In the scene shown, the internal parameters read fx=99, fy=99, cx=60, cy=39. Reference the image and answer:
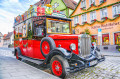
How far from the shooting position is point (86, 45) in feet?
13.5

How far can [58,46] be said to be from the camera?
4207 millimetres

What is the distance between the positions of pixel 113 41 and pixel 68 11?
36.5 feet

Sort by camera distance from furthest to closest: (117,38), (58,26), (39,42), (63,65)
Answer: (117,38) < (58,26) < (39,42) < (63,65)

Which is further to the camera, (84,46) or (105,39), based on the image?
(105,39)

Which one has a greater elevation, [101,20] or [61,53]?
[101,20]

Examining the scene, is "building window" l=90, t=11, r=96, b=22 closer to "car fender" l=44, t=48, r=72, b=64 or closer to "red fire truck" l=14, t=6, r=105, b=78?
"red fire truck" l=14, t=6, r=105, b=78

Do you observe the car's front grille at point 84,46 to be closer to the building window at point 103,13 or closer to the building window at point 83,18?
the building window at point 103,13

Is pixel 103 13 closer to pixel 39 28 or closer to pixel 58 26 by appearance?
pixel 58 26

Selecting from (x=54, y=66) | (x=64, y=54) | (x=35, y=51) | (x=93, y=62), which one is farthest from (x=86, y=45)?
(x=35, y=51)

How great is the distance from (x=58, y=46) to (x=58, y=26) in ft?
4.32

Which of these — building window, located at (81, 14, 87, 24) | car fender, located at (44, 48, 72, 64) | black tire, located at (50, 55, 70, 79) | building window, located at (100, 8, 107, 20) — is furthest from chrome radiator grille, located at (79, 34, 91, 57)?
building window, located at (81, 14, 87, 24)

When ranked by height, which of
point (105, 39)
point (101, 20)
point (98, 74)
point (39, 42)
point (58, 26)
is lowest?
point (98, 74)

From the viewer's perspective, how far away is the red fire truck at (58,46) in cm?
346

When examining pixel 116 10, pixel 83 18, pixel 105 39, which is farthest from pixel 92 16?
pixel 105 39
